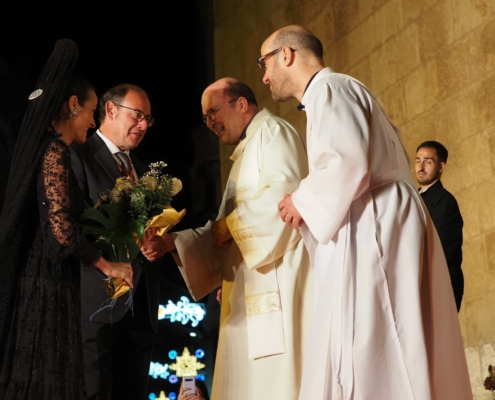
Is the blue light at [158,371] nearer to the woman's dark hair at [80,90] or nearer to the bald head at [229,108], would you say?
the bald head at [229,108]

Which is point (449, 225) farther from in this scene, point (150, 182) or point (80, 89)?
point (80, 89)

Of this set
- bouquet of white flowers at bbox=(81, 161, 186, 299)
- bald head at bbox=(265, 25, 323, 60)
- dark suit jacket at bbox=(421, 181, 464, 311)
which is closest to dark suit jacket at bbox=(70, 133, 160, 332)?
bouquet of white flowers at bbox=(81, 161, 186, 299)

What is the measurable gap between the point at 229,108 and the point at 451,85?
254cm

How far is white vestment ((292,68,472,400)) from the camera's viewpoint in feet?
10.8

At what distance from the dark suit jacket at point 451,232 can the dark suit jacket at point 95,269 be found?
2.17 metres

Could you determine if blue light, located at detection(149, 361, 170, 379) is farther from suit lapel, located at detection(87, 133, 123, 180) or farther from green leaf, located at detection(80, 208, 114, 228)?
green leaf, located at detection(80, 208, 114, 228)

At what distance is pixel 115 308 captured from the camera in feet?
13.2

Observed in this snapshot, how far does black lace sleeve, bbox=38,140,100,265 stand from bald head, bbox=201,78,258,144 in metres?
1.54

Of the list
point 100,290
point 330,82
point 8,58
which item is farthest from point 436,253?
point 8,58

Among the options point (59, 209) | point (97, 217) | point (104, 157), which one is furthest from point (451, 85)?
point (59, 209)

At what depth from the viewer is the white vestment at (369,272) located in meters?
3.30

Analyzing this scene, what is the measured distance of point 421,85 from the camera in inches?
280

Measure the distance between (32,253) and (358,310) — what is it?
4.25 feet

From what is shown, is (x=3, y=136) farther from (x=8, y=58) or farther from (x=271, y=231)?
(x=271, y=231)
